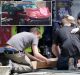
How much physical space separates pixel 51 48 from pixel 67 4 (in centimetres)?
118

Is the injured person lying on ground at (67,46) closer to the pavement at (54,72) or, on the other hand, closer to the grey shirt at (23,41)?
the pavement at (54,72)

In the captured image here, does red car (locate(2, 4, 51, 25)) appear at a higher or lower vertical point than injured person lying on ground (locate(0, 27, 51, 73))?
higher

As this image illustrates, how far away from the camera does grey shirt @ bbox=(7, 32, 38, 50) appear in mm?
9805

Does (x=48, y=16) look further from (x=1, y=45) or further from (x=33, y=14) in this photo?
(x=1, y=45)

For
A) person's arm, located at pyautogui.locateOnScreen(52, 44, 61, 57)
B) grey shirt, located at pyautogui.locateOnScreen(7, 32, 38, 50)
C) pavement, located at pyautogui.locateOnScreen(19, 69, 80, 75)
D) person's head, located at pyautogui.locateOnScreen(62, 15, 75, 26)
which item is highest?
person's head, located at pyautogui.locateOnScreen(62, 15, 75, 26)

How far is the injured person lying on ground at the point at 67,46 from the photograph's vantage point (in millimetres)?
10307

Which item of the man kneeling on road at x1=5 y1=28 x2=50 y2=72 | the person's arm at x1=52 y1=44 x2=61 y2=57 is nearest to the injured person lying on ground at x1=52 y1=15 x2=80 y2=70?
the person's arm at x1=52 y1=44 x2=61 y2=57

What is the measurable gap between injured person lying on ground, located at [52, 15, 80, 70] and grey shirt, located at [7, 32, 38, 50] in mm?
821

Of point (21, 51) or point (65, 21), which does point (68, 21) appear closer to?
point (65, 21)

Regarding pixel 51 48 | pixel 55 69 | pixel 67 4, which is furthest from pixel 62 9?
pixel 55 69

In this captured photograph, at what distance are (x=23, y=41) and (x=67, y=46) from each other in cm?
111

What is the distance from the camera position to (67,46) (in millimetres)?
10367

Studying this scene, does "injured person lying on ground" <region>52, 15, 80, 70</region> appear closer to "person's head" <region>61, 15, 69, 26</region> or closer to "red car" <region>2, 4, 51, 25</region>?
"person's head" <region>61, 15, 69, 26</region>

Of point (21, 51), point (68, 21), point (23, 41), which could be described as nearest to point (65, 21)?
point (68, 21)
